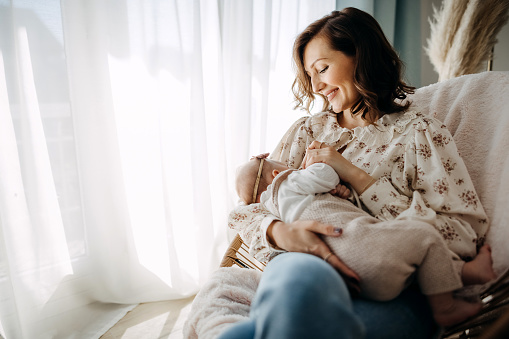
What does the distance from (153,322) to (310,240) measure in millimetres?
1120

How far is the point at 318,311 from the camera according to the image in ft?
1.74

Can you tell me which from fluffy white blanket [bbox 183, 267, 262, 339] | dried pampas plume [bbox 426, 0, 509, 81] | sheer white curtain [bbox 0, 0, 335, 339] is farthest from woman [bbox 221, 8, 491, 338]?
dried pampas plume [bbox 426, 0, 509, 81]

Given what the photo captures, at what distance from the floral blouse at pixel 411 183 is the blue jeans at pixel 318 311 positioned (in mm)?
231

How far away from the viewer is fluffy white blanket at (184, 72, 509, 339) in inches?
32.2

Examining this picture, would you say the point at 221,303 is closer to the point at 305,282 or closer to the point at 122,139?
the point at 305,282

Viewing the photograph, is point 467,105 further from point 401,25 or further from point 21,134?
point 21,134

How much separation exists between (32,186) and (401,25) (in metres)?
2.50

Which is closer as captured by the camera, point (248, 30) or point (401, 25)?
point (248, 30)

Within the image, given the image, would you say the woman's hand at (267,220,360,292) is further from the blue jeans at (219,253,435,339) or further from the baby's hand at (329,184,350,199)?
the baby's hand at (329,184,350,199)

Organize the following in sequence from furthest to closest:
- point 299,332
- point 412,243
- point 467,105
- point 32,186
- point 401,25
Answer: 1. point 401,25
2. point 32,186
3. point 467,105
4. point 412,243
5. point 299,332

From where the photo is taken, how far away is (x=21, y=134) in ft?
3.69

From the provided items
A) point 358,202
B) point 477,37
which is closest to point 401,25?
point 477,37

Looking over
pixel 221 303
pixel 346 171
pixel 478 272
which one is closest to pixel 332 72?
pixel 346 171

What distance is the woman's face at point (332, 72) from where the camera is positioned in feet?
3.55
